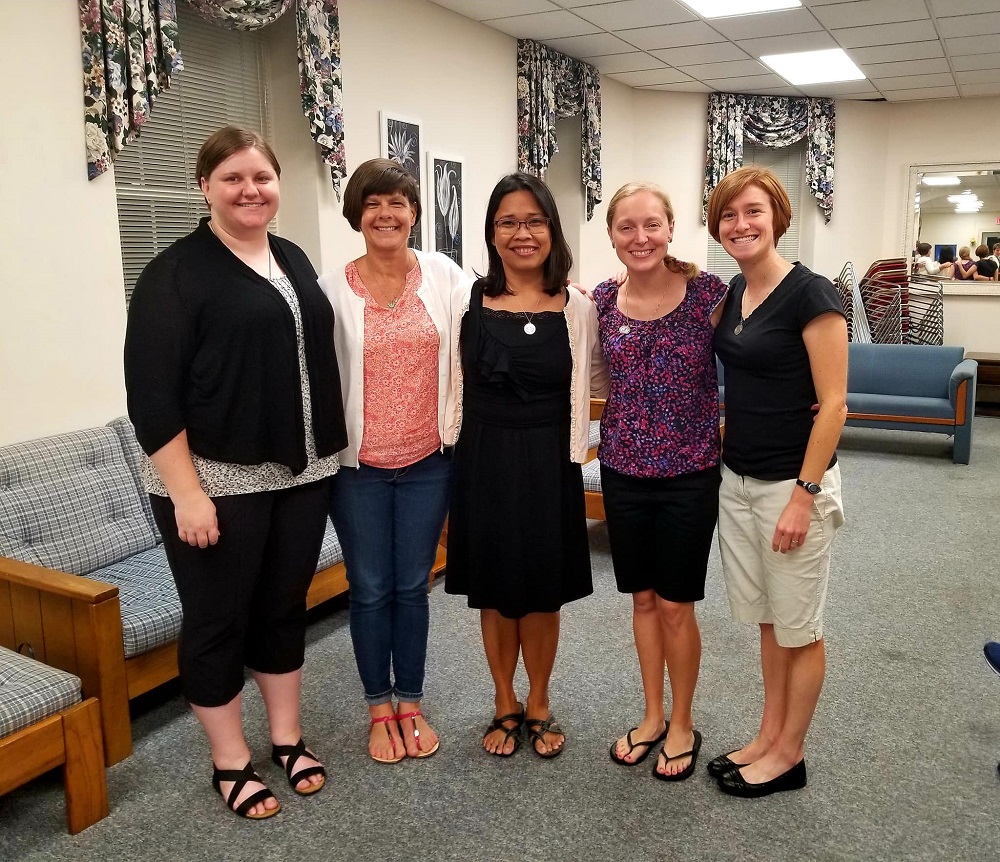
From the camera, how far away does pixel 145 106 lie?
10.0 feet

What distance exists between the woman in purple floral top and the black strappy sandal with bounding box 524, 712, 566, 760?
300 millimetres

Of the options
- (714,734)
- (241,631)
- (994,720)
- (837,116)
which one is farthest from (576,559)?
(837,116)

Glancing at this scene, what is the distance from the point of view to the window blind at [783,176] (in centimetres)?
791

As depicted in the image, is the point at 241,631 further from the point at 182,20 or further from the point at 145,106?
the point at 182,20

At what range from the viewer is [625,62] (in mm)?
6293

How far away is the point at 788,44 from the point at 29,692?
5.85 meters

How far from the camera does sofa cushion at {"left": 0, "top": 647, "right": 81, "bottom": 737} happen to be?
6.17 feet

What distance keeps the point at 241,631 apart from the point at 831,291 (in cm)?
155

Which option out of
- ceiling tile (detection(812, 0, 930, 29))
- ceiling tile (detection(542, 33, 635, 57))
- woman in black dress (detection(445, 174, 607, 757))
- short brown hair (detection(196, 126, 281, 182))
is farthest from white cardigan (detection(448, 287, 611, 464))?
ceiling tile (detection(542, 33, 635, 57))

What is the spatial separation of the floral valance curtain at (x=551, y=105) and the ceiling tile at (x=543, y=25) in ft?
0.60

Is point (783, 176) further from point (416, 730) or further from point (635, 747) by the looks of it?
point (416, 730)

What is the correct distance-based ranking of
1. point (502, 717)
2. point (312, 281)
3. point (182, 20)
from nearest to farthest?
1. point (312, 281)
2. point (502, 717)
3. point (182, 20)

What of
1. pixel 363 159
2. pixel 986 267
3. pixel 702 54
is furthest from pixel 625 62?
pixel 986 267

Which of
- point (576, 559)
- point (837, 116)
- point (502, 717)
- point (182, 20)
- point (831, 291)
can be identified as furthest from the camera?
point (837, 116)
